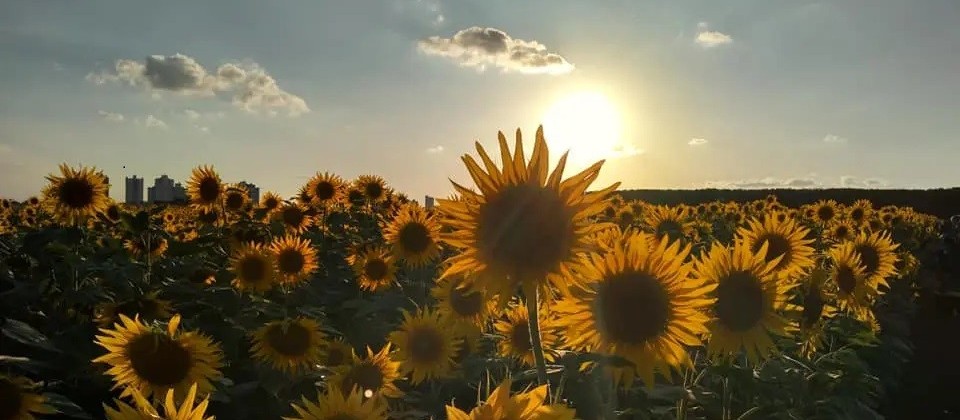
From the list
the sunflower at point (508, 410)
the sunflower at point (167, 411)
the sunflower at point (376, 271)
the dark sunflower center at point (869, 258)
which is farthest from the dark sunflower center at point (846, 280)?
the sunflower at point (167, 411)

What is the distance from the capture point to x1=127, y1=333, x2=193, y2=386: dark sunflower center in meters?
3.34

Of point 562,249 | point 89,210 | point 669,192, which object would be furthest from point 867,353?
point 669,192

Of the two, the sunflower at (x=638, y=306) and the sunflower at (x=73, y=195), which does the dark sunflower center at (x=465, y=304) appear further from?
the sunflower at (x=73, y=195)

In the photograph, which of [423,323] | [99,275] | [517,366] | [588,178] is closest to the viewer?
[588,178]

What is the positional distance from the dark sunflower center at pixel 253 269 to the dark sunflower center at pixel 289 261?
153mm

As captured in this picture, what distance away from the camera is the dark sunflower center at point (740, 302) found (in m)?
3.17

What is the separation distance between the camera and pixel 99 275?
5969 millimetres

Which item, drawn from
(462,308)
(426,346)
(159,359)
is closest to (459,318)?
(462,308)

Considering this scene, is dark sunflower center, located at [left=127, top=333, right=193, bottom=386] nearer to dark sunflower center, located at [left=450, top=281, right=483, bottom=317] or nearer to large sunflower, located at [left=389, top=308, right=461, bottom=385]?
large sunflower, located at [left=389, top=308, right=461, bottom=385]

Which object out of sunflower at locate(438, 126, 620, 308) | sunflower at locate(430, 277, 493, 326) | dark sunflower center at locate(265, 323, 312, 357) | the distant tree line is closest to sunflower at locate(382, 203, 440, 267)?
sunflower at locate(430, 277, 493, 326)

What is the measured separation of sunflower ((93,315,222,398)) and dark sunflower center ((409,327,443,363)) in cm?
143

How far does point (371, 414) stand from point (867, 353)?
6957 millimetres

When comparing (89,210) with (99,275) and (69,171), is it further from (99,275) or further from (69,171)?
(99,275)

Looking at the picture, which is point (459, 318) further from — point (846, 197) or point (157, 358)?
point (846, 197)
